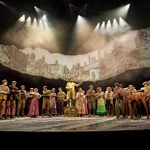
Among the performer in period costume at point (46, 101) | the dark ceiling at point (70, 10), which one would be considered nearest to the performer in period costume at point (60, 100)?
the performer in period costume at point (46, 101)

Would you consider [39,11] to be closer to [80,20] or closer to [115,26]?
[80,20]

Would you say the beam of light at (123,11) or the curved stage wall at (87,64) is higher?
the beam of light at (123,11)

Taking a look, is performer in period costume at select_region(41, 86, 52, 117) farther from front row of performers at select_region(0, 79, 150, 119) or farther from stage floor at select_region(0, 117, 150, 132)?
stage floor at select_region(0, 117, 150, 132)

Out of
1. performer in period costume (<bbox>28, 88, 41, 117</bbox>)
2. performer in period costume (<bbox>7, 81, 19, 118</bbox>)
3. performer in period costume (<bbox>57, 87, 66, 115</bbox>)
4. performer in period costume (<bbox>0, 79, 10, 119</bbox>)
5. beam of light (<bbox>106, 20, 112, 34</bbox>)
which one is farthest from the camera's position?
beam of light (<bbox>106, 20, 112, 34</bbox>)

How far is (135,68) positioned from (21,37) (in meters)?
6.20

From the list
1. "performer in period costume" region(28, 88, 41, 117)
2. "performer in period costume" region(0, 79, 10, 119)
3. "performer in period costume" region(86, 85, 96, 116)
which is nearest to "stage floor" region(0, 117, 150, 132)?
"performer in period costume" region(0, 79, 10, 119)

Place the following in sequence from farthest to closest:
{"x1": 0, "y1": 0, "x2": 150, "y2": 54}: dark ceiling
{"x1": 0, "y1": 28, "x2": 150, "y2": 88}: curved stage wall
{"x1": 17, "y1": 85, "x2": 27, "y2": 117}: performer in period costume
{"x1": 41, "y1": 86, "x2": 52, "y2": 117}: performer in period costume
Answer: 1. {"x1": 0, "y1": 0, "x2": 150, "y2": 54}: dark ceiling
2. {"x1": 0, "y1": 28, "x2": 150, "y2": 88}: curved stage wall
3. {"x1": 41, "y1": 86, "x2": 52, "y2": 117}: performer in period costume
4. {"x1": 17, "y1": 85, "x2": 27, "y2": 117}: performer in period costume

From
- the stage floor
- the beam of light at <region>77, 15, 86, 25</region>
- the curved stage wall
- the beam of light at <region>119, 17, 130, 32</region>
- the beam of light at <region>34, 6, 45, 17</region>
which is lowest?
the stage floor

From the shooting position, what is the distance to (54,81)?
13734 millimetres

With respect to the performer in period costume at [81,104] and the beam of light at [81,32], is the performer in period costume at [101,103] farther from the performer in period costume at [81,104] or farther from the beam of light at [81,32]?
the beam of light at [81,32]
